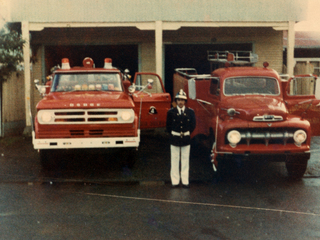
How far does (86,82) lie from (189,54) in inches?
345

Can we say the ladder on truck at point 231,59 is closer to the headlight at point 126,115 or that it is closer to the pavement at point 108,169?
the pavement at point 108,169

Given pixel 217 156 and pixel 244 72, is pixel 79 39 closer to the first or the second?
pixel 244 72

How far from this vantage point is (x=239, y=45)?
56.4 feet

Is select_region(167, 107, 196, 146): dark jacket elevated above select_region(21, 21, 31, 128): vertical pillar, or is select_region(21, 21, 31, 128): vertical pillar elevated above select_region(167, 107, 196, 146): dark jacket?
select_region(21, 21, 31, 128): vertical pillar

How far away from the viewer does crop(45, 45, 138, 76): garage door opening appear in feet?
56.0

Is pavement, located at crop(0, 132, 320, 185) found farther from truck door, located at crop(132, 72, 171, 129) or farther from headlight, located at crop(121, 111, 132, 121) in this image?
headlight, located at crop(121, 111, 132, 121)

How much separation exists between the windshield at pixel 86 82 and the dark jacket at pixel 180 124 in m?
2.15

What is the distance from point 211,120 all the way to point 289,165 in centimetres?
176

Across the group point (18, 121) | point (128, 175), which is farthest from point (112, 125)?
point (18, 121)

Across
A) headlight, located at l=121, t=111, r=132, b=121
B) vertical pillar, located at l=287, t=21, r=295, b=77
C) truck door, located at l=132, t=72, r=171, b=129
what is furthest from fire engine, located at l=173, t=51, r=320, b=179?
vertical pillar, located at l=287, t=21, r=295, b=77

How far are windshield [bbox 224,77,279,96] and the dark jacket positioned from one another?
5.61 ft

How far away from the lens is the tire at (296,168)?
7984 millimetres

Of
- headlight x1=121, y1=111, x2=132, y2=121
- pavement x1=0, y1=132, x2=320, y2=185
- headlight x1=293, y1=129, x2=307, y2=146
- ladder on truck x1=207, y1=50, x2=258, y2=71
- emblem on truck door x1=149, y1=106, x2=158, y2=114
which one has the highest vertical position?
ladder on truck x1=207, y1=50, x2=258, y2=71

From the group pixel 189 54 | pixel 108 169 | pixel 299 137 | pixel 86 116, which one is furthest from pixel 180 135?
pixel 189 54
